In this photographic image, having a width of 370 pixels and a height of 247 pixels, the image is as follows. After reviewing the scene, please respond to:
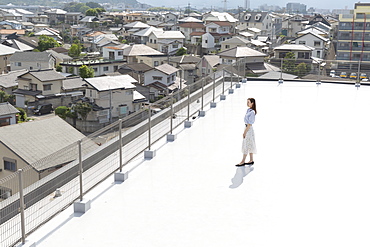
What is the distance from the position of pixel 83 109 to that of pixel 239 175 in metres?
20.1

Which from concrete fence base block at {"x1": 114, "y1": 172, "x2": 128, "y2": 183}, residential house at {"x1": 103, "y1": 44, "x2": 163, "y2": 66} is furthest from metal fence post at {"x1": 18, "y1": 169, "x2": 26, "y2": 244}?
residential house at {"x1": 103, "y1": 44, "x2": 163, "y2": 66}

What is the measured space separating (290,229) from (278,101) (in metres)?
4.30

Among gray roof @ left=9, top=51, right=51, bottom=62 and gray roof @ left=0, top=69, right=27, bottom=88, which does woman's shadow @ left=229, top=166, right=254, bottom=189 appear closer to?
gray roof @ left=0, top=69, right=27, bottom=88

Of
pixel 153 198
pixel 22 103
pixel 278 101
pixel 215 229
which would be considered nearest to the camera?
pixel 215 229

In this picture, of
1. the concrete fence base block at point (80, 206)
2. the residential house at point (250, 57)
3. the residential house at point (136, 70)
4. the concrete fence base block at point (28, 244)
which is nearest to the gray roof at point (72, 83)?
the residential house at point (136, 70)

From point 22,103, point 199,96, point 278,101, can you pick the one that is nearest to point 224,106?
point 199,96

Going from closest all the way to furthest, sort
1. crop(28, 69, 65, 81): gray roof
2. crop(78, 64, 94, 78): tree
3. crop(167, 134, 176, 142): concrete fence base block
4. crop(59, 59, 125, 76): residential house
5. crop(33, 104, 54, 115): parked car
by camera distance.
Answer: crop(167, 134, 176, 142): concrete fence base block, crop(33, 104, 54, 115): parked car, crop(28, 69, 65, 81): gray roof, crop(78, 64, 94, 78): tree, crop(59, 59, 125, 76): residential house

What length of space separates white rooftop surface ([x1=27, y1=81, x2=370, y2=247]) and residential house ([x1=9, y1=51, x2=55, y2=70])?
28.6 meters

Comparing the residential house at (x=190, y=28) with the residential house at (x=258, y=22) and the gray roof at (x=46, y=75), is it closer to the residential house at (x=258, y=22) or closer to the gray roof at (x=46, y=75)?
the residential house at (x=258, y=22)

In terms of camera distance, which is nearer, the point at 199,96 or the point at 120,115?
the point at 199,96

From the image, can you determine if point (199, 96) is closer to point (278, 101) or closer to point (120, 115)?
point (278, 101)

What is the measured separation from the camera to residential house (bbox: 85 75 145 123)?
23.3 m

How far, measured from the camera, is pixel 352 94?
741 cm

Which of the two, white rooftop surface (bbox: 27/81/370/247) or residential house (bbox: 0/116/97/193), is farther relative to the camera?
residential house (bbox: 0/116/97/193)
